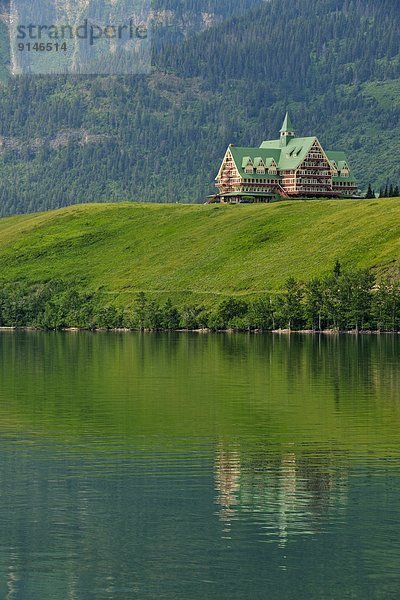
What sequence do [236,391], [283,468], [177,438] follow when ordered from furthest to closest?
[236,391] < [177,438] < [283,468]

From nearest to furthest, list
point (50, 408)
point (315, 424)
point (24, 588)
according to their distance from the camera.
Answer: point (24, 588)
point (315, 424)
point (50, 408)

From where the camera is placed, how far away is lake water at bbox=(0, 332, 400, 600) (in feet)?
138

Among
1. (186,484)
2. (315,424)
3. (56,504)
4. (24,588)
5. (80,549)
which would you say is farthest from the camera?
(315,424)

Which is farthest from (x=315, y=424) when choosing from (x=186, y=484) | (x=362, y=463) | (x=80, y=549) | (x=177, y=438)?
(x=80, y=549)

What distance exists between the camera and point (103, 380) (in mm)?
107500

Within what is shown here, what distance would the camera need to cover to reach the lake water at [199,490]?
42031 millimetres

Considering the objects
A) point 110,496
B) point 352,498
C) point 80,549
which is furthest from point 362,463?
point 80,549

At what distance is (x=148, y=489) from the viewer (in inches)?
2157

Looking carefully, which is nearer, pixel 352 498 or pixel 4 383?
pixel 352 498

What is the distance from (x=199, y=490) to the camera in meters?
54.4

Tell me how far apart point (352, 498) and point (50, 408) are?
35400mm

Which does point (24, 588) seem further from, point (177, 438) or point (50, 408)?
point (50, 408)

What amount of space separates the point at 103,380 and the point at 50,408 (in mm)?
23252

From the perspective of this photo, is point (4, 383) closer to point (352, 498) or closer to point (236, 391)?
point (236, 391)
